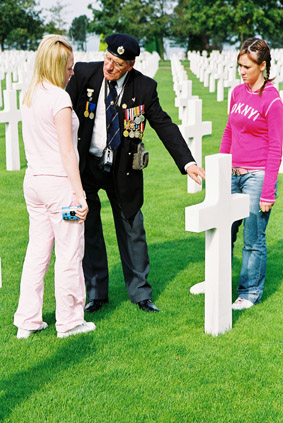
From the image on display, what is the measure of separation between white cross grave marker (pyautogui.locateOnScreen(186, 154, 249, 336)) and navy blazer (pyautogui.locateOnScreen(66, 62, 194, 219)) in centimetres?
54

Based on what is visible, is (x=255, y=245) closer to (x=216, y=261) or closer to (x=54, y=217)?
(x=216, y=261)

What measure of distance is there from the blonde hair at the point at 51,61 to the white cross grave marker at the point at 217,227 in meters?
1.00

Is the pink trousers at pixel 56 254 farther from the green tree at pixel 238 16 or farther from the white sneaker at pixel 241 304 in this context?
the green tree at pixel 238 16

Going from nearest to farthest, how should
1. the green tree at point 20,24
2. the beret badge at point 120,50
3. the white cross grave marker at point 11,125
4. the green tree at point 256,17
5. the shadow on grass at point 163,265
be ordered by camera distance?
1. the beret badge at point 120,50
2. the shadow on grass at point 163,265
3. the white cross grave marker at point 11,125
4. the green tree at point 256,17
5. the green tree at point 20,24

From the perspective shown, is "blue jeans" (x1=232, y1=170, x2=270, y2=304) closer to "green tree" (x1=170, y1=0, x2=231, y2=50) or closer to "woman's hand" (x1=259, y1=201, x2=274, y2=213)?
"woman's hand" (x1=259, y1=201, x2=274, y2=213)

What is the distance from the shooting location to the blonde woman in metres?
3.78

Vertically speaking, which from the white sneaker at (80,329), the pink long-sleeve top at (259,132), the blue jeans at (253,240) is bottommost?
the white sneaker at (80,329)

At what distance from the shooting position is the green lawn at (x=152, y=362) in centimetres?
337

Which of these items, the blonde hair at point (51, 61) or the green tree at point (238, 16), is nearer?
the blonde hair at point (51, 61)

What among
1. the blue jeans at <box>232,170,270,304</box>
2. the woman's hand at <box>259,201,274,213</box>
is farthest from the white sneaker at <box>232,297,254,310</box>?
the woman's hand at <box>259,201,274,213</box>

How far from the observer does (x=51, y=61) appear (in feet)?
12.3

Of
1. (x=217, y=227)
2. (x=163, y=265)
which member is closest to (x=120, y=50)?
(x=217, y=227)

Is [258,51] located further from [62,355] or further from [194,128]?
[194,128]

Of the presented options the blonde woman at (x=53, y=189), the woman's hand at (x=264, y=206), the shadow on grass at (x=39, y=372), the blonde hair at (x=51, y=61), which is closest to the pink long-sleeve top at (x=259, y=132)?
the woman's hand at (x=264, y=206)
